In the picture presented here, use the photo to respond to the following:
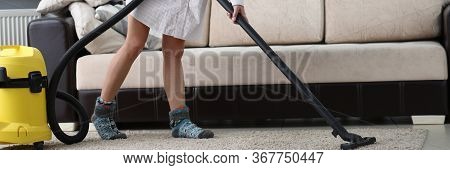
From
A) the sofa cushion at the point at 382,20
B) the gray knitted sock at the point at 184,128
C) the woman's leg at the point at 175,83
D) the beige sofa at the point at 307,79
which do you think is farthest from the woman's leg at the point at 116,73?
the sofa cushion at the point at 382,20

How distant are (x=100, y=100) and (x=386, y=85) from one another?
3.64 feet

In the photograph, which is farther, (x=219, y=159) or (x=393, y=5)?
(x=393, y=5)

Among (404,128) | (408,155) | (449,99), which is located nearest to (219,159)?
(408,155)

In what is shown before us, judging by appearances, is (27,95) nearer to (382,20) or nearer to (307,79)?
(307,79)

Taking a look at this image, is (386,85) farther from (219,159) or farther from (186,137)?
(219,159)

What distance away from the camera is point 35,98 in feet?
7.48

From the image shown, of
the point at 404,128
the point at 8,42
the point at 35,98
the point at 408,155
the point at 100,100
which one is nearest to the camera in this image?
the point at 408,155

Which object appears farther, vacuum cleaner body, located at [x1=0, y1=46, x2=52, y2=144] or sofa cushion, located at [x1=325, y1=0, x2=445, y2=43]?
sofa cushion, located at [x1=325, y1=0, x2=445, y2=43]

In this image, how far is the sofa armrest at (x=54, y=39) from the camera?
116 inches

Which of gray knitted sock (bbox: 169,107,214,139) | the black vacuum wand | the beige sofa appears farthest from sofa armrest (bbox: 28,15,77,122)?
the black vacuum wand

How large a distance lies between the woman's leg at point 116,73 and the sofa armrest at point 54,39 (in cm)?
53

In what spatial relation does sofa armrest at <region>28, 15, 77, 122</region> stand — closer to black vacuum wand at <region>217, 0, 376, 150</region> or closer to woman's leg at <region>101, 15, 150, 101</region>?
woman's leg at <region>101, 15, 150, 101</region>

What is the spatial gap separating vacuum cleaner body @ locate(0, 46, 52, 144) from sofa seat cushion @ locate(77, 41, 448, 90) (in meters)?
0.68

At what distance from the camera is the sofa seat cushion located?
9.24 feet
